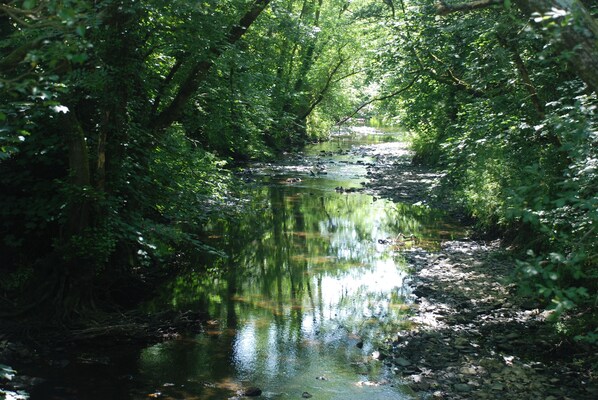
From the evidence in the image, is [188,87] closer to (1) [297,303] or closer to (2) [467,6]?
(1) [297,303]

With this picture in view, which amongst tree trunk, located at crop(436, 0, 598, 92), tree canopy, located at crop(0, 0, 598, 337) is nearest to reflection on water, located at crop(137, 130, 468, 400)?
tree canopy, located at crop(0, 0, 598, 337)

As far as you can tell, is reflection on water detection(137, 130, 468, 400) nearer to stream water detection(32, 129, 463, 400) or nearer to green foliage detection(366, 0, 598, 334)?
stream water detection(32, 129, 463, 400)

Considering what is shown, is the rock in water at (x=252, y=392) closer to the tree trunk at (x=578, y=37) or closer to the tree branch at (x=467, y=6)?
the tree branch at (x=467, y=6)

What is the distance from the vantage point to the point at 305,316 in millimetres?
9938

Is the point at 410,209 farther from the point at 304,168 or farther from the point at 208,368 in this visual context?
the point at 208,368

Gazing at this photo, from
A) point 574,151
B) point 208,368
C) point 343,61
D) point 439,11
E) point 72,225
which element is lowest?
point 208,368

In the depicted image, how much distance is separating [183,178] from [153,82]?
187 centimetres

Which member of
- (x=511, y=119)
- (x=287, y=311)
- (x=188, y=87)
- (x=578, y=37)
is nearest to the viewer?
(x=578, y=37)

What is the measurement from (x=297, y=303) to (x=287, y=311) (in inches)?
17.9

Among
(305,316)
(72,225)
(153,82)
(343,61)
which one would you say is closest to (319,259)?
(305,316)

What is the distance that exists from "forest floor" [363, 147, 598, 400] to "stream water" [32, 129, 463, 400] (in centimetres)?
41

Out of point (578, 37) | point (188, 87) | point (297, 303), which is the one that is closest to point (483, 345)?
point (297, 303)

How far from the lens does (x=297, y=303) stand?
10.6 metres

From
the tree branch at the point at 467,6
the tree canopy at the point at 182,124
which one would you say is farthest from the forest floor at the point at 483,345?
the tree branch at the point at 467,6
